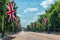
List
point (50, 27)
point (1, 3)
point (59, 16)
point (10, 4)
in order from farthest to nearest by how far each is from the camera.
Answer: point (50, 27) → point (59, 16) → point (1, 3) → point (10, 4)

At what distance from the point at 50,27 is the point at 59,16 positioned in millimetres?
15803

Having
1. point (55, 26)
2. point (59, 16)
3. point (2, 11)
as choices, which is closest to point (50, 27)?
point (55, 26)

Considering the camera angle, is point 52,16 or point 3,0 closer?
point 3,0

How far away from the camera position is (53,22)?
111 metres

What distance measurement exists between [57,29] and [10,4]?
243ft

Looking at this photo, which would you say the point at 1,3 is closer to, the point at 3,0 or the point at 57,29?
the point at 3,0

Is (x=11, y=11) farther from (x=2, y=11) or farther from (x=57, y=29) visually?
(x=57, y=29)

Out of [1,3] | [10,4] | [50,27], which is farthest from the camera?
[50,27]

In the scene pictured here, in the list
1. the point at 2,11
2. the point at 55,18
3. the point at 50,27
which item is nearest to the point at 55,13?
the point at 55,18

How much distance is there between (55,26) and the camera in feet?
365

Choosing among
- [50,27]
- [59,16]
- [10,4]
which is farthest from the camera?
[50,27]

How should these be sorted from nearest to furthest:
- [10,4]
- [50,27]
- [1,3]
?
[10,4], [1,3], [50,27]

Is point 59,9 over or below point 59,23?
over

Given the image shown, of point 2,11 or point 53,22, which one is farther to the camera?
point 53,22
